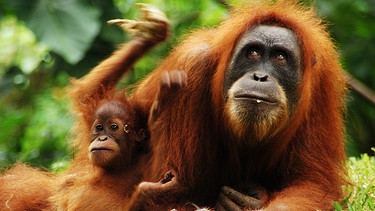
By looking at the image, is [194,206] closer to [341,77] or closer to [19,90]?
[341,77]

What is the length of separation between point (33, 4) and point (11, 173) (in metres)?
2.00

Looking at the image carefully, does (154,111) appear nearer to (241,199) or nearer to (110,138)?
(110,138)

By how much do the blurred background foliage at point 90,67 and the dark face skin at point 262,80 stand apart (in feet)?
10.3

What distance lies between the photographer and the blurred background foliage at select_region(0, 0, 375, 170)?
8.93 m

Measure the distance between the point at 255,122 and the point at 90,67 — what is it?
3.81 meters

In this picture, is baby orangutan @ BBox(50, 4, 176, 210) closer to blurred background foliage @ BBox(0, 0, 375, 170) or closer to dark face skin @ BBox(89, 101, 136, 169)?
dark face skin @ BBox(89, 101, 136, 169)

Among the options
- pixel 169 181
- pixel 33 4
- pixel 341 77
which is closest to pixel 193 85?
pixel 169 181

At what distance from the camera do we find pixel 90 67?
870cm

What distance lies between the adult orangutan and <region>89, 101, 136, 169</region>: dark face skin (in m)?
0.29

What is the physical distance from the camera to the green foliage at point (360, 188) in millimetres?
5388

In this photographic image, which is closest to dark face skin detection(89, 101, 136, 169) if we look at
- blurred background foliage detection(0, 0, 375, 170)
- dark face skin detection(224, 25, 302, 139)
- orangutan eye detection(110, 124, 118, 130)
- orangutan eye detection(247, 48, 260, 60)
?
orangutan eye detection(110, 124, 118, 130)

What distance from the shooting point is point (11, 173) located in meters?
6.84

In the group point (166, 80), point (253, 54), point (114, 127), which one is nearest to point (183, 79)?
point (166, 80)

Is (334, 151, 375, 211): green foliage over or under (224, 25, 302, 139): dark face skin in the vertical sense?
under
